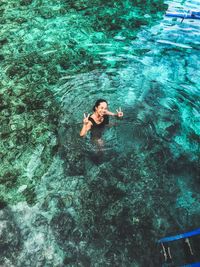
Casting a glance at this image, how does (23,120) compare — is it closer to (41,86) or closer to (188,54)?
(41,86)

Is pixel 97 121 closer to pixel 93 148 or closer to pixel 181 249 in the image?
pixel 93 148

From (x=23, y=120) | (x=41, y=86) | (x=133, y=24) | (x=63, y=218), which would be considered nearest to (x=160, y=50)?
(x=133, y=24)

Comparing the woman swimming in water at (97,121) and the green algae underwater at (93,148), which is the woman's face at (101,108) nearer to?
the woman swimming in water at (97,121)

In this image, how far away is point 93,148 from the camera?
621 cm

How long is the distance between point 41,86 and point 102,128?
2.94 metres

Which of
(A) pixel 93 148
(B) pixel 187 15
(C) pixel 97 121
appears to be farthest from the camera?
(B) pixel 187 15

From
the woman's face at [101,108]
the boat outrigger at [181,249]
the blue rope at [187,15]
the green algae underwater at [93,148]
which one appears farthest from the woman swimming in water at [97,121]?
the blue rope at [187,15]

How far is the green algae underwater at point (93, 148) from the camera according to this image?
4793 millimetres

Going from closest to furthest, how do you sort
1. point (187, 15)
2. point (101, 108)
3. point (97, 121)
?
point (101, 108), point (97, 121), point (187, 15)

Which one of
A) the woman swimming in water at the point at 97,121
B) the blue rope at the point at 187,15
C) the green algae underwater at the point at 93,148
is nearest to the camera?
the green algae underwater at the point at 93,148

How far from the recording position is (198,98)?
7.49 m

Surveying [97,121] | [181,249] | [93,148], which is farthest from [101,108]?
[181,249]

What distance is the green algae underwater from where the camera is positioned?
4793 millimetres

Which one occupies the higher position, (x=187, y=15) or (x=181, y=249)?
(x=187, y=15)
